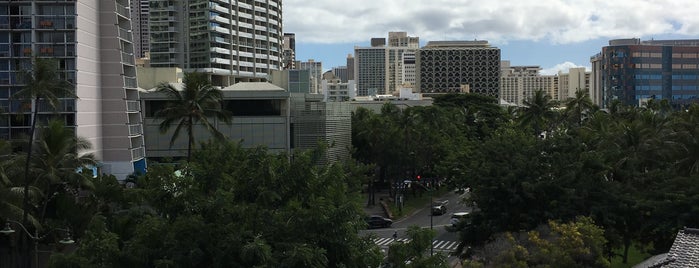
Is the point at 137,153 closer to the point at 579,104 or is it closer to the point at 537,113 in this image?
the point at 537,113

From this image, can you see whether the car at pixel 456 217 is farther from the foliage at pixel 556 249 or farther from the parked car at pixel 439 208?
the foliage at pixel 556 249

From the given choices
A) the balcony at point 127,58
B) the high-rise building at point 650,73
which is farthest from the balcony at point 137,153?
the high-rise building at point 650,73

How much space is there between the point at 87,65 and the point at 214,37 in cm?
6266

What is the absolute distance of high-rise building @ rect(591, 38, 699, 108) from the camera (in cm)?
Result: 16462

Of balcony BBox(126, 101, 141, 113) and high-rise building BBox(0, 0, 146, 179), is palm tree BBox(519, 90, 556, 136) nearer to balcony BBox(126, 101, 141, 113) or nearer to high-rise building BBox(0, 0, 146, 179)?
balcony BBox(126, 101, 141, 113)

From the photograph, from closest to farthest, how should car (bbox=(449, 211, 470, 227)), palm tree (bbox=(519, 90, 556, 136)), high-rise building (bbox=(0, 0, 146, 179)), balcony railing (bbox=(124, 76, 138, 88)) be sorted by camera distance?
car (bbox=(449, 211, 470, 227)) → high-rise building (bbox=(0, 0, 146, 179)) → balcony railing (bbox=(124, 76, 138, 88)) → palm tree (bbox=(519, 90, 556, 136))

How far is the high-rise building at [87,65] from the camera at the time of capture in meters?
55.0

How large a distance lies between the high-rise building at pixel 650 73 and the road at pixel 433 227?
97224 millimetres

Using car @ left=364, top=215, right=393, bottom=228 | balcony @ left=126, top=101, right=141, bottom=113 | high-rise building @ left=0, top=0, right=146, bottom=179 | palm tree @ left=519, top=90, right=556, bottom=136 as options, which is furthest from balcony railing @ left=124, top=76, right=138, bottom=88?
palm tree @ left=519, top=90, right=556, bottom=136

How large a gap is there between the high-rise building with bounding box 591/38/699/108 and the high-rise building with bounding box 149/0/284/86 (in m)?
80.5

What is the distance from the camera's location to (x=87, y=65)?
189ft

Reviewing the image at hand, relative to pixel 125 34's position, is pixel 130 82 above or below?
below

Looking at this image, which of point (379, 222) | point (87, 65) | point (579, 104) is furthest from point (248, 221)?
point (579, 104)

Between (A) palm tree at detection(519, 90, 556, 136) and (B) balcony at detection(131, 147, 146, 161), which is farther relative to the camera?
(A) palm tree at detection(519, 90, 556, 136)
